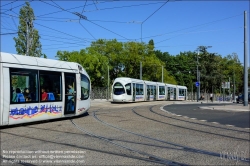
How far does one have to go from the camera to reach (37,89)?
41.4 feet

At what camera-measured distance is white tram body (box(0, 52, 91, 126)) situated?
11.3m

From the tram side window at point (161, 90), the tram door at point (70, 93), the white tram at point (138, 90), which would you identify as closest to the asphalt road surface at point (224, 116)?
the tram door at point (70, 93)

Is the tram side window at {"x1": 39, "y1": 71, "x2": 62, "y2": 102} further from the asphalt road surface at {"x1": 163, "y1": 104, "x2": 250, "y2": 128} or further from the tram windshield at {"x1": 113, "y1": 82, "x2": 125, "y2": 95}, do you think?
the tram windshield at {"x1": 113, "y1": 82, "x2": 125, "y2": 95}

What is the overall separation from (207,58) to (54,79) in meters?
80.6

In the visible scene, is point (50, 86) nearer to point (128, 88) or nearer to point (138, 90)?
point (128, 88)

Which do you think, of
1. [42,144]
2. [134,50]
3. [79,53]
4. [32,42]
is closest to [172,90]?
[134,50]

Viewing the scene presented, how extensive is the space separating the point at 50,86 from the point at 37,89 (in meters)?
0.81

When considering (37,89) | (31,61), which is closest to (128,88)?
(37,89)

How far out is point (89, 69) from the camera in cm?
5172

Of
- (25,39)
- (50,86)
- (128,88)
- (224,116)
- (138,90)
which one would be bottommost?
(224,116)

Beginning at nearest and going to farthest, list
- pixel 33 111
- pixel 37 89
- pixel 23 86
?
pixel 23 86 → pixel 33 111 → pixel 37 89

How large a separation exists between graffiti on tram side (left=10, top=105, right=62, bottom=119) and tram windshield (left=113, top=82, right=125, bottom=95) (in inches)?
815

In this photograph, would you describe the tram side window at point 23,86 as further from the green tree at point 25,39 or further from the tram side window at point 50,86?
the green tree at point 25,39

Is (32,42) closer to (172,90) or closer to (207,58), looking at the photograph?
(172,90)
